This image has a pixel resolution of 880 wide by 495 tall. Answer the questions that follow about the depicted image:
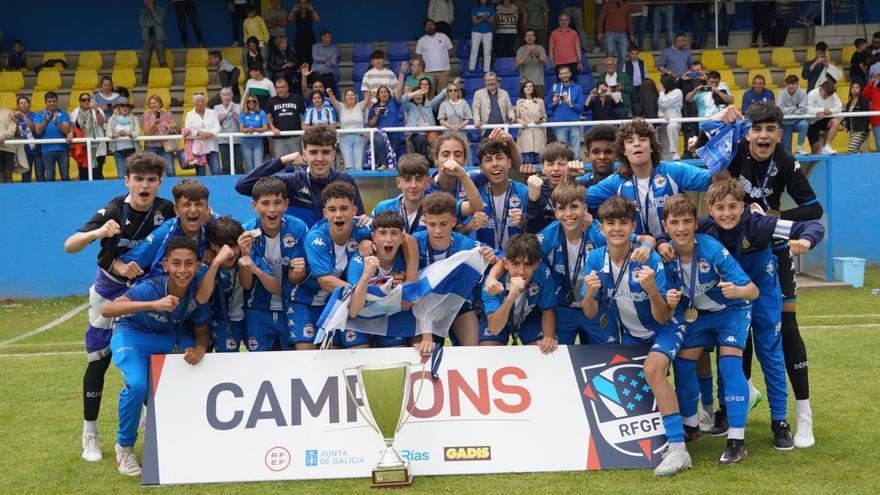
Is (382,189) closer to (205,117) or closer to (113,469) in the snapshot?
(205,117)

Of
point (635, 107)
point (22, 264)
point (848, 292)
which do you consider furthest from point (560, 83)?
point (22, 264)

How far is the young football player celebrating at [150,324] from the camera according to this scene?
20.1 ft

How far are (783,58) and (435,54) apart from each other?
7.09m

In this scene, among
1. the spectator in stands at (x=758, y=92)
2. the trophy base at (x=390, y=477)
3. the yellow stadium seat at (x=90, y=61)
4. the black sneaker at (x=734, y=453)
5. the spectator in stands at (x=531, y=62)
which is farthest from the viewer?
the yellow stadium seat at (x=90, y=61)

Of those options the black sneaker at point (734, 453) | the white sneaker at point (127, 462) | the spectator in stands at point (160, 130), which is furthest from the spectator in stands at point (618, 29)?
the white sneaker at point (127, 462)

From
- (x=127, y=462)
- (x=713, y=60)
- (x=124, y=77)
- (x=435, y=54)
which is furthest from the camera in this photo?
(x=713, y=60)

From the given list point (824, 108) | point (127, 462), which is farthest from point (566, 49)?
point (127, 462)

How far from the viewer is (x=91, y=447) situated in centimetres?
663

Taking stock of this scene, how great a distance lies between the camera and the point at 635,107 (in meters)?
16.9

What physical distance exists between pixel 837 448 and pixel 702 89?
10.5m

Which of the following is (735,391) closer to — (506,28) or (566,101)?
(566,101)

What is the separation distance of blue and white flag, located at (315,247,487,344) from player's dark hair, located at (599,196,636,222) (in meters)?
0.82

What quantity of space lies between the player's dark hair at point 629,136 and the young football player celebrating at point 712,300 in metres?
0.50

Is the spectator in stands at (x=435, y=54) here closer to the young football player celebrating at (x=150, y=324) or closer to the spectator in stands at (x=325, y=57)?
the spectator in stands at (x=325, y=57)
